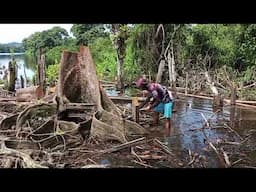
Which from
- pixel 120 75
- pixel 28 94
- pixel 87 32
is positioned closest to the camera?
pixel 87 32

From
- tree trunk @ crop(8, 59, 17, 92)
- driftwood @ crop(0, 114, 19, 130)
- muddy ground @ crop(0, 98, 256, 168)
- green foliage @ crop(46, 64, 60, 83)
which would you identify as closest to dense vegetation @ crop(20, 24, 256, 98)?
green foliage @ crop(46, 64, 60, 83)

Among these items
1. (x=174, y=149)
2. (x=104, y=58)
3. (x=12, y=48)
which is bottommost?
(x=174, y=149)

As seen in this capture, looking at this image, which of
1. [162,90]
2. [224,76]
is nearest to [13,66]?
Answer: [162,90]

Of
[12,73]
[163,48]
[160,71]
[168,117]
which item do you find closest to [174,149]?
[168,117]

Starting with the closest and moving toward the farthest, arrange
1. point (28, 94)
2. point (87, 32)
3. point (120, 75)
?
point (87, 32) < point (28, 94) < point (120, 75)

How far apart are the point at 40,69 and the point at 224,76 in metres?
1.91

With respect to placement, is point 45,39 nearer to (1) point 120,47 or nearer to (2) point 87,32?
(2) point 87,32

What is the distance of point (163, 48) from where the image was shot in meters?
4.86

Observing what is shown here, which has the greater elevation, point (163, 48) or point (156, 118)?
point (163, 48)

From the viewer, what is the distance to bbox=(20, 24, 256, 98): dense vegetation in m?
4.61

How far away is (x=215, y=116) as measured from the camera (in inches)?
185

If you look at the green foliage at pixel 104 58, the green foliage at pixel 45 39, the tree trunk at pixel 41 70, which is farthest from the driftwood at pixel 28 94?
the green foliage at pixel 104 58

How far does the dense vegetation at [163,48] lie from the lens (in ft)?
15.1
